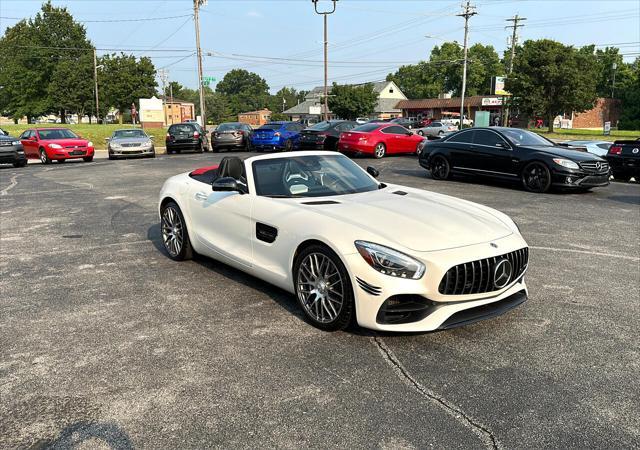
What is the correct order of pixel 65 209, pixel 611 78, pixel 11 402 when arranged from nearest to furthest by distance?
pixel 11 402 → pixel 65 209 → pixel 611 78

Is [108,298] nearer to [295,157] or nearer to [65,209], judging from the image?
[295,157]

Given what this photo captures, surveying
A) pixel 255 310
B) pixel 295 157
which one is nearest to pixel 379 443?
pixel 255 310

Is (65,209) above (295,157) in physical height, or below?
below

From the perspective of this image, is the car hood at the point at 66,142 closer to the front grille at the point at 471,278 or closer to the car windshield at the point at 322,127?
the car windshield at the point at 322,127

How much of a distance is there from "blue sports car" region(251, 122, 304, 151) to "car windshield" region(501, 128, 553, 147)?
45.7 ft

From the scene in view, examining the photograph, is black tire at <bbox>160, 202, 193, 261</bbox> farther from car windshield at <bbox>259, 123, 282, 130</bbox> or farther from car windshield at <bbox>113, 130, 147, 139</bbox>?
car windshield at <bbox>259, 123, 282, 130</bbox>

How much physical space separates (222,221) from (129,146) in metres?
18.8

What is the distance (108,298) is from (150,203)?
586 cm

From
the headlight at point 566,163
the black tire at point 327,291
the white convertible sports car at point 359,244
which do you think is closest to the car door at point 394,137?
the headlight at point 566,163

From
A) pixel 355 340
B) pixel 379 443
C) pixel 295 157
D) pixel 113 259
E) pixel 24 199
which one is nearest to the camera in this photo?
pixel 379 443

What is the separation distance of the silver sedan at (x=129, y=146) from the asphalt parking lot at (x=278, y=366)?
17.0 m

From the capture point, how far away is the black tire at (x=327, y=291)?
3.81 metres

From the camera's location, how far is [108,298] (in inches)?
194

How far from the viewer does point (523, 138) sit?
12.7 m
